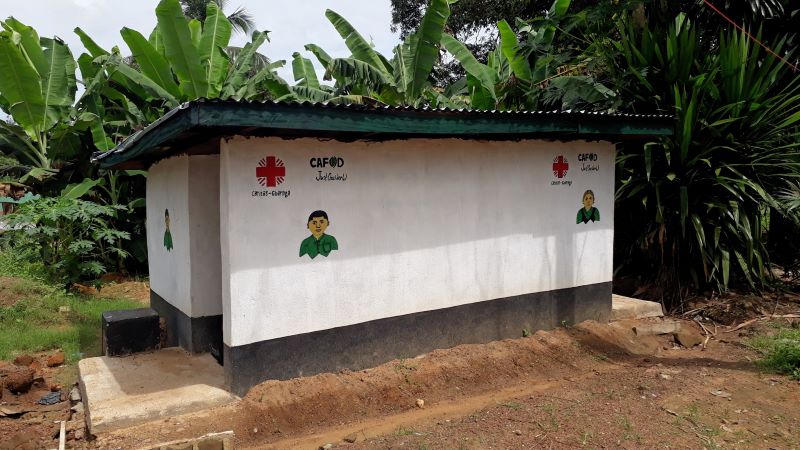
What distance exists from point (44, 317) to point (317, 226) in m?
5.64

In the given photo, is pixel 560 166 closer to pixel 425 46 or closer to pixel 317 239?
pixel 317 239

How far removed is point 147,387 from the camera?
4.73m

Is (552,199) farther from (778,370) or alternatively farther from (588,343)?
(778,370)

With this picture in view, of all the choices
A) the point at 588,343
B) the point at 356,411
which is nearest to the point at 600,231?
the point at 588,343

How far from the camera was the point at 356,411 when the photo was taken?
4625mm

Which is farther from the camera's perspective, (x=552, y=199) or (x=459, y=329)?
(x=552, y=199)

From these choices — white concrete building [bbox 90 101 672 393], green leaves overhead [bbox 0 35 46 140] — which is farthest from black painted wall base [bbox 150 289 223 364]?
green leaves overhead [bbox 0 35 46 140]

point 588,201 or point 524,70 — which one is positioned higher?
point 524,70

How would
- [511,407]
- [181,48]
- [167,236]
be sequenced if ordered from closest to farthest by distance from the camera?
1. [511,407]
2. [167,236]
3. [181,48]

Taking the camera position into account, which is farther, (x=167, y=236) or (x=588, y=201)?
(x=588, y=201)

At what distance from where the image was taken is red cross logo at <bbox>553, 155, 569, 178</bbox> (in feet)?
20.8

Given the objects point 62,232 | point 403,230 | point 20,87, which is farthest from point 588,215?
point 20,87

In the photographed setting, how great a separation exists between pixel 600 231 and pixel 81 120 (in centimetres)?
902

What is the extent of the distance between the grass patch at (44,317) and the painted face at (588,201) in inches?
235
